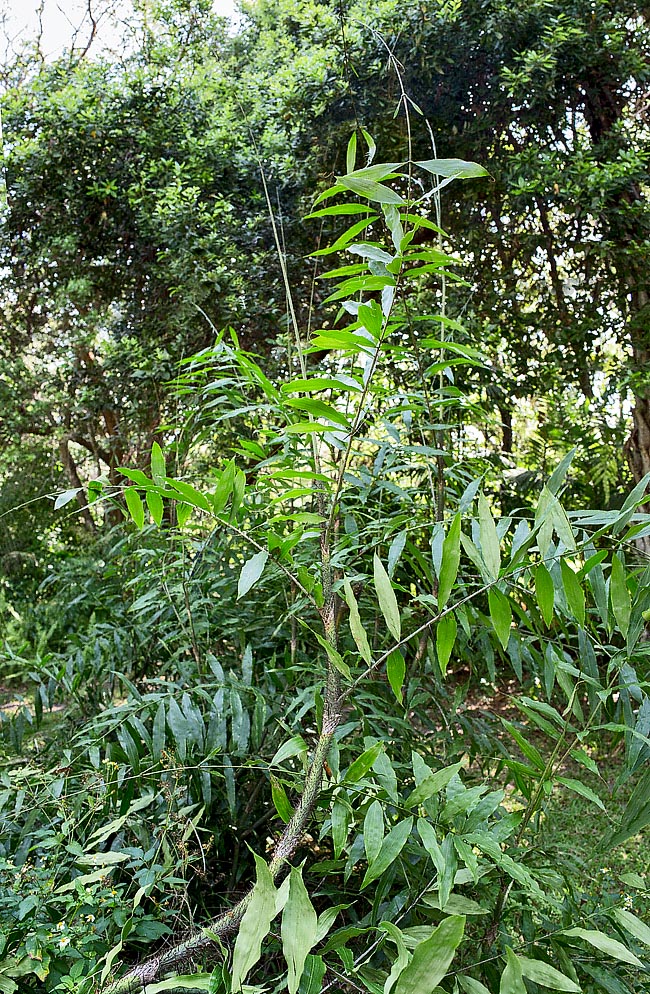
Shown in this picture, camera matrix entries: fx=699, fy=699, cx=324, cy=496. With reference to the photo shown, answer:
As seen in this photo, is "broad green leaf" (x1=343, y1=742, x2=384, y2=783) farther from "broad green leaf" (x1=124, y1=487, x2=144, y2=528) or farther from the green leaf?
"broad green leaf" (x1=124, y1=487, x2=144, y2=528)

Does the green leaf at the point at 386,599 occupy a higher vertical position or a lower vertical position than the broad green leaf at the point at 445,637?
higher

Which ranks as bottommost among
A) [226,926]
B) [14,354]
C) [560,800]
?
A: [560,800]

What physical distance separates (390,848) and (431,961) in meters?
0.13

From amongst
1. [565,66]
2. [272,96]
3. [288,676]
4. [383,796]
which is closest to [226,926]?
[383,796]

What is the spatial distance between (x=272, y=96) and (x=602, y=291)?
1355mm

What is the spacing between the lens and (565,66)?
7.02 ft

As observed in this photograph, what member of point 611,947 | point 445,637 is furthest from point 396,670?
point 611,947

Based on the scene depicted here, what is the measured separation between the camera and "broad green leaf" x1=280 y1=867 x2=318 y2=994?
443mm

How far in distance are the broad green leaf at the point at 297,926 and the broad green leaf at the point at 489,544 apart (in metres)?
0.26

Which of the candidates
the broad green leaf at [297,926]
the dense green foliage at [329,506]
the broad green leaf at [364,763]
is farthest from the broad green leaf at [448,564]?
the broad green leaf at [297,926]

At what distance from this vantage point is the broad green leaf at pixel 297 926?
0.44 m

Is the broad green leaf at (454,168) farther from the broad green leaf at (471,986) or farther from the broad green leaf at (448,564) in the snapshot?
the broad green leaf at (471,986)

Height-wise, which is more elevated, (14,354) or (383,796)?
(14,354)

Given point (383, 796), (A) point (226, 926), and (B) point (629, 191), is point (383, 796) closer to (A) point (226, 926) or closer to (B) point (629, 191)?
(A) point (226, 926)
